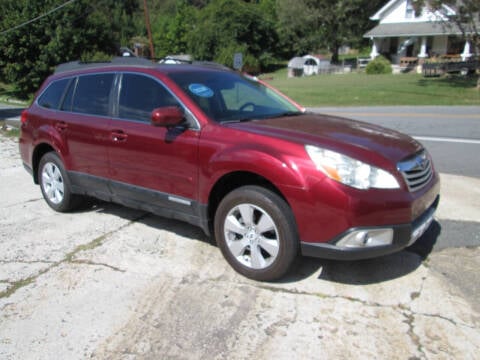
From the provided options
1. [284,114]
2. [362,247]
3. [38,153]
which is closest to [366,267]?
[362,247]

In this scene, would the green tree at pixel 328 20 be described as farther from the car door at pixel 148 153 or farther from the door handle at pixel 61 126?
the car door at pixel 148 153

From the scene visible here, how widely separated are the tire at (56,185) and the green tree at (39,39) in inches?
1017

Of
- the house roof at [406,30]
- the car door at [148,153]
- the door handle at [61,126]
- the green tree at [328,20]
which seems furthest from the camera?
the green tree at [328,20]

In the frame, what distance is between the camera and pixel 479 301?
329 centimetres

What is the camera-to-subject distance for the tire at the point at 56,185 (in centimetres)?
528

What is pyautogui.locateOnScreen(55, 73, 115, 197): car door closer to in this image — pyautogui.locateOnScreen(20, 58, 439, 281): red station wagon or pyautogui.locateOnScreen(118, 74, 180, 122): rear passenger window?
pyautogui.locateOnScreen(20, 58, 439, 281): red station wagon

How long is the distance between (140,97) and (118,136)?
1.44 ft

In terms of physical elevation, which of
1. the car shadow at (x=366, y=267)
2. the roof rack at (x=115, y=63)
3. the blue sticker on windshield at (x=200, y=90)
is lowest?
the car shadow at (x=366, y=267)

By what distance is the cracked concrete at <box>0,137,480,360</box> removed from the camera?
2.87m

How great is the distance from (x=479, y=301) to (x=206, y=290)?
2.04m

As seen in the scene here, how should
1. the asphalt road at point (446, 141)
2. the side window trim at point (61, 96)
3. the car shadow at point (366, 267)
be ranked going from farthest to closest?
the side window trim at point (61, 96) → the asphalt road at point (446, 141) → the car shadow at point (366, 267)

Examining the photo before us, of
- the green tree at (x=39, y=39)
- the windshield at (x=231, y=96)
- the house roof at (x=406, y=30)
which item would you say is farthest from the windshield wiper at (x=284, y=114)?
the house roof at (x=406, y=30)

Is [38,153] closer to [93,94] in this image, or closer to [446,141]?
[93,94]

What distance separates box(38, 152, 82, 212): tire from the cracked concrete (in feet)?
2.39
